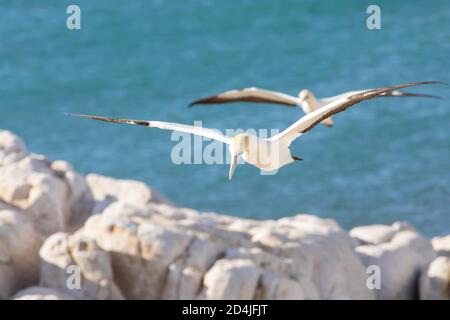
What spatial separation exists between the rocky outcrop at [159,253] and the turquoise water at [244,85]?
14.9 m

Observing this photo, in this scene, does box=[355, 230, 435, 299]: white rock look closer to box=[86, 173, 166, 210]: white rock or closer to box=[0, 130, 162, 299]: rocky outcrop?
box=[86, 173, 166, 210]: white rock

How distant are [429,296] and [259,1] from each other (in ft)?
94.8

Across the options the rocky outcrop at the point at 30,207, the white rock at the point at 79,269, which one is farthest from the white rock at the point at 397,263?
the white rock at the point at 79,269

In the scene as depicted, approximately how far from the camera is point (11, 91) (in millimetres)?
52281

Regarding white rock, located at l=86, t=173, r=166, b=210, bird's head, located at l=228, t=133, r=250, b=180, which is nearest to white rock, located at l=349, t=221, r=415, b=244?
white rock, located at l=86, t=173, r=166, b=210

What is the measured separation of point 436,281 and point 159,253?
6.00 metres

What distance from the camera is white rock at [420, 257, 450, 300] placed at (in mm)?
27797

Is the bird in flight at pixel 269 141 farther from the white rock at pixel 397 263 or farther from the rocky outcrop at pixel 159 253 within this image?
the white rock at pixel 397 263

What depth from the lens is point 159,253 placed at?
966 inches

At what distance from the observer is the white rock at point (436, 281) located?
27.8 m

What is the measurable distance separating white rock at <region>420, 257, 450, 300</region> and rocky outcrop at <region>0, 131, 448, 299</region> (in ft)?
0.07
